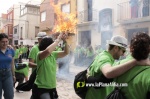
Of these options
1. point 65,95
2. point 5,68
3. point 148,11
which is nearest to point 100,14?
point 148,11

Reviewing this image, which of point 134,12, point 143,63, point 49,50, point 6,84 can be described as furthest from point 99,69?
point 134,12

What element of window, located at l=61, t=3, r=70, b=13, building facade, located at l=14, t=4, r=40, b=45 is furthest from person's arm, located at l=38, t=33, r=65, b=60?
building facade, located at l=14, t=4, r=40, b=45

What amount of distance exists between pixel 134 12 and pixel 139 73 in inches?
588

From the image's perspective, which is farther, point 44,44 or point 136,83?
point 44,44

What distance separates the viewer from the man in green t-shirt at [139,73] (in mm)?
1755

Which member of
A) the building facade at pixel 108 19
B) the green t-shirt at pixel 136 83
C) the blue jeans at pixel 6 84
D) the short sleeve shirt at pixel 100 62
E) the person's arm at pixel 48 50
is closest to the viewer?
the green t-shirt at pixel 136 83

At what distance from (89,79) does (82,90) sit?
17cm

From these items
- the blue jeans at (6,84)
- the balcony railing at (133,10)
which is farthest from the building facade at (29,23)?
the blue jeans at (6,84)

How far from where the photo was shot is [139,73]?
5.86 ft

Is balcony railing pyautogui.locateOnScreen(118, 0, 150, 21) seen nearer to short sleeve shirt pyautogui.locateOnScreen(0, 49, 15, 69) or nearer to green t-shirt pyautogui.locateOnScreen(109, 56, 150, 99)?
short sleeve shirt pyautogui.locateOnScreen(0, 49, 15, 69)

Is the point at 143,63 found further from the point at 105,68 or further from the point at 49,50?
the point at 49,50

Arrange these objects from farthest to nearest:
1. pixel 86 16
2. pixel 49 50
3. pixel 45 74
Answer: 1. pixel 86 16
2. pixel 45 74
3. pixel 49 50

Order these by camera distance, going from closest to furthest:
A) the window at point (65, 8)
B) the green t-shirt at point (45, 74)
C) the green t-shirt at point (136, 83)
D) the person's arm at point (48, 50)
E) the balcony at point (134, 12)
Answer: the green t-shirt at point (136, 83), the person's arm at point (48, 50), the green t-shirt at point (45, 74), the balcony at point (134, 12), the window at point (65, 8)

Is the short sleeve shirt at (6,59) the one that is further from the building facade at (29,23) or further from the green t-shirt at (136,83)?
the building facade at (29,23)
